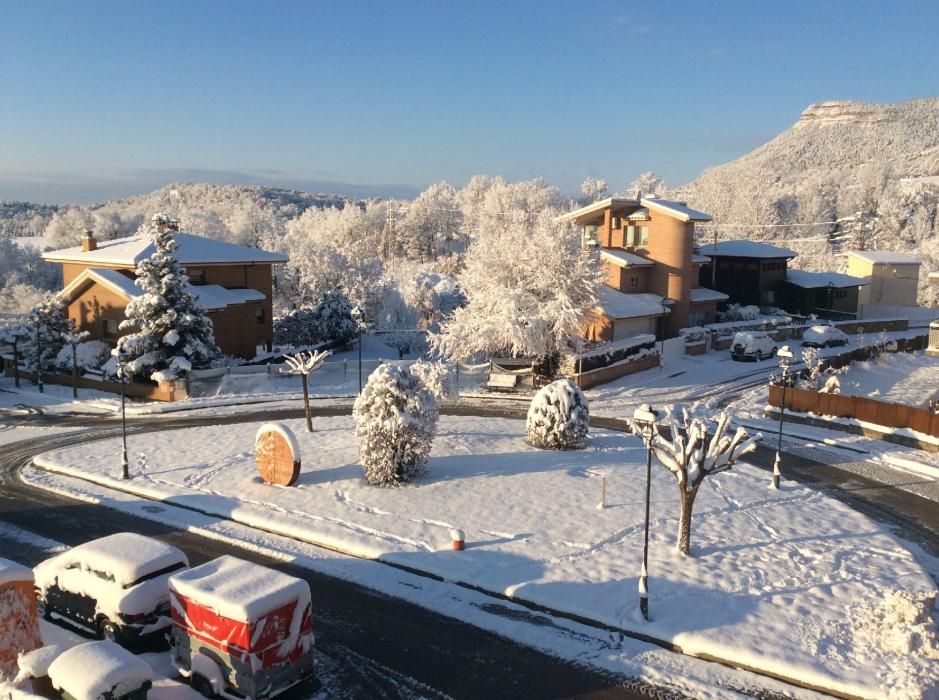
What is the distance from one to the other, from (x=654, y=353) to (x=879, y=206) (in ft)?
323

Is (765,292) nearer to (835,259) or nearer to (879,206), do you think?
(835,259)

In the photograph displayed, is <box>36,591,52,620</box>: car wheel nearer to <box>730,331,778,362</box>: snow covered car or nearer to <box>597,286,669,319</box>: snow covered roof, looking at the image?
<box>597,286,669,319</box>: snow covered roof

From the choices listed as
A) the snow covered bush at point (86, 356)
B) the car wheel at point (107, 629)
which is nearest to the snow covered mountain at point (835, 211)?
the snow covered bush at point (86, 356)

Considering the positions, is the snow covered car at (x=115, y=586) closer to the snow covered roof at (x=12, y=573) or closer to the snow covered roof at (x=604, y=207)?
the snow covered roof at (x=12, y=573)

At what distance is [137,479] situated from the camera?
84.1ft

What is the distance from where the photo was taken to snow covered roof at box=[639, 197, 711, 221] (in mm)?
51688

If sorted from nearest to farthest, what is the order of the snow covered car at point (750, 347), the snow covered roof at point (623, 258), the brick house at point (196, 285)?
1. the brick house at point (196, 285)
2. the snow covered car at point (750, 347)
3. the snow covered roof at point (623, 258)

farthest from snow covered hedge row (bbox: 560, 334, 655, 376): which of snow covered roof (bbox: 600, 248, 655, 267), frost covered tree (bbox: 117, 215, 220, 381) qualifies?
frost covered tree (bbox: 117, 215, 220, 381)

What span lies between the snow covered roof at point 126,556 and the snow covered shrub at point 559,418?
15049 millimetres

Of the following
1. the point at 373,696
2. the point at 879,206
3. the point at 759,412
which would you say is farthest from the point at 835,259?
the point at 373,696

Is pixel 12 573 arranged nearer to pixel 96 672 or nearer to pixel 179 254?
pixel 96 672

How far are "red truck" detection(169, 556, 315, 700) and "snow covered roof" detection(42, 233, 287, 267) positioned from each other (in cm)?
3729

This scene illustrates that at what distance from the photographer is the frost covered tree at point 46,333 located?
46844 mm

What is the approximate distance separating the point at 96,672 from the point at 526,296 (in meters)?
32.9
